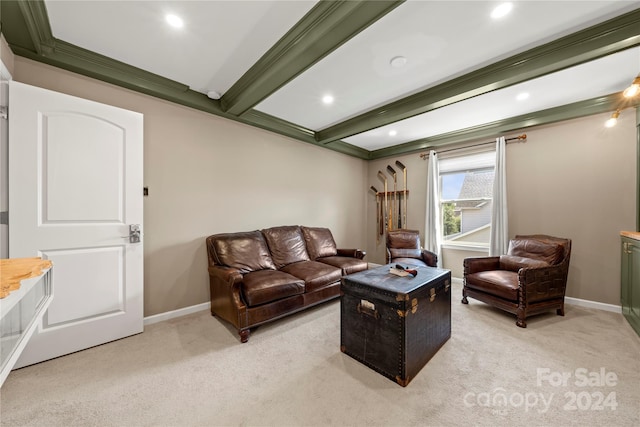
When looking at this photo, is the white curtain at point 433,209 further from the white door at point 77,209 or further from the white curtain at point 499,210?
the white door at point 77,209

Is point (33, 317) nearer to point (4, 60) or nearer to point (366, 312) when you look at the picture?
point (366, 312)

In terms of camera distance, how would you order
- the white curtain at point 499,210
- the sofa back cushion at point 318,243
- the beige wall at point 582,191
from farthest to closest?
the sofa back cushion at point 318,243 → the white curtain at point 499,210 → the beige wall at point 582,191

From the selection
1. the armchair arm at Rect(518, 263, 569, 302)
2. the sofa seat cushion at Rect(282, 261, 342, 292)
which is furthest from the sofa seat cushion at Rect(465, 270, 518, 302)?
the sofa seat cushion at Rect(282, 261, 342, 292)

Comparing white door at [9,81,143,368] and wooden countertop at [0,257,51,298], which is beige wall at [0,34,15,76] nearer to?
white door at [9,81,143,368]

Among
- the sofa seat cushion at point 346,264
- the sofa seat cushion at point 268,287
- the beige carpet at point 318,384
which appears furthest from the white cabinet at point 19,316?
the sofa seat cushion at point 346,264

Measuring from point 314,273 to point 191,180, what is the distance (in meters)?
1.87

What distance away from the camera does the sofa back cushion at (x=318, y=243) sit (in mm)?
3620

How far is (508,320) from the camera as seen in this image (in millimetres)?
2582

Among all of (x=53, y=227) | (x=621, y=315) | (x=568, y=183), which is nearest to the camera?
(x=53, y=227)

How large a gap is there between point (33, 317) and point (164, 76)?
7.88ft

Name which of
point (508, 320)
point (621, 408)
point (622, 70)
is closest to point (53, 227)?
point (621, 408)

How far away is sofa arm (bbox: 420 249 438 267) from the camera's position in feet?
11.6

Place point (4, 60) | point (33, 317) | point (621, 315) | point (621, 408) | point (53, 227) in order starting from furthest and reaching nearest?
point (621, 315) < point (53, 227) < point (4, 60) < point (621, 408) < point (33, 317)

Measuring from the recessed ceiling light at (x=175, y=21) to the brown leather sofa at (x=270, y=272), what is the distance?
2.02 m
